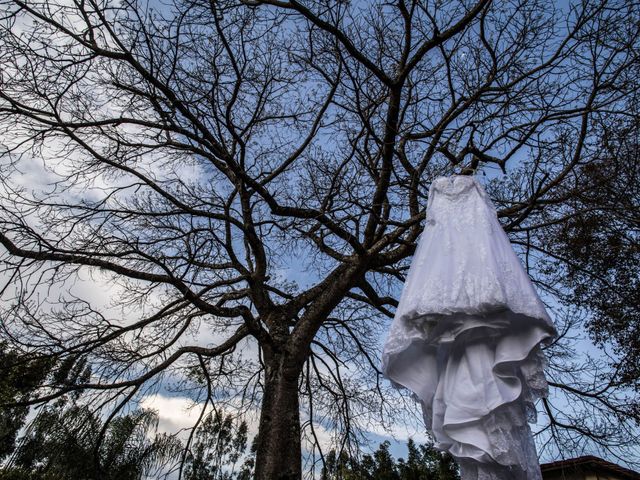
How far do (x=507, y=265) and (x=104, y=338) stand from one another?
14.0 feet

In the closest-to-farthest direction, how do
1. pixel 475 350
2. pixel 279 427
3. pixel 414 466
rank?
pixel 475 350, pixel 279 427, pixel 414 466

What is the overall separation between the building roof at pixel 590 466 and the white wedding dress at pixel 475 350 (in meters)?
3.01

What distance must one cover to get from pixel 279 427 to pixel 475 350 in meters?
2.98

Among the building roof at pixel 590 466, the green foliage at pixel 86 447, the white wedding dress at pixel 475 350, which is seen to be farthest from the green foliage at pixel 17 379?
the building roof at pixel 590 466

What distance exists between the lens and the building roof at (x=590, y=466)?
169 inches

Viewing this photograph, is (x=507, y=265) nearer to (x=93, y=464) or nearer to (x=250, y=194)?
(x=250, y=194)

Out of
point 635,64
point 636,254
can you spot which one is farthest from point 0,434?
point 636,254

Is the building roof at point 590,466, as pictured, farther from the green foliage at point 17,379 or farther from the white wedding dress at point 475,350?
the green foliage at point 17,379

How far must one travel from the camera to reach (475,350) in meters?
1.80

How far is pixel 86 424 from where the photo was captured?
4309 millimetres

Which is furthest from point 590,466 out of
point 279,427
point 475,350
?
point 475,350

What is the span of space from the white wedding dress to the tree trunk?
8.33 feet

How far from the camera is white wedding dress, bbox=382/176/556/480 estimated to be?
1656mm

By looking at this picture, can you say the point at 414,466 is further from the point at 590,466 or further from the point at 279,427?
the point at 279,427
